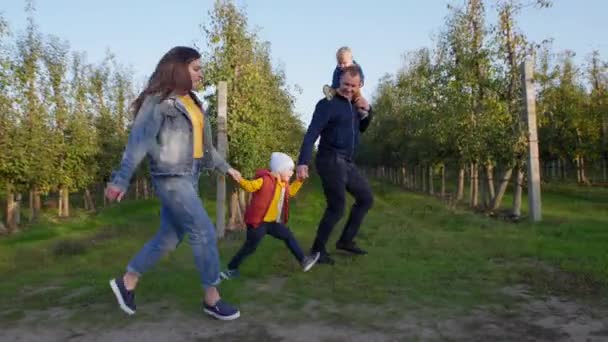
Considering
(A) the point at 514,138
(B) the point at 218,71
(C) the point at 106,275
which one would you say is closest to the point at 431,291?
(C) the point at 106,275

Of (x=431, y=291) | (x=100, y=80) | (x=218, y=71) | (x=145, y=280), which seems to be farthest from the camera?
(x=100, y=80)

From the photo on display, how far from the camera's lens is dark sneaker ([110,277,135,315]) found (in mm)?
A: 4160

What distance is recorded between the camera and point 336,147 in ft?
20.2

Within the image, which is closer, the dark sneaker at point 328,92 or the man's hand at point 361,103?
the dark sneaker at point 328,92

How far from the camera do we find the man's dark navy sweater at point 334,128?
6062 millimetres

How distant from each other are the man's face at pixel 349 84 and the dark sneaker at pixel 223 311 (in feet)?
9.79

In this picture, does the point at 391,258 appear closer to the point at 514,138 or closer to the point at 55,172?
the point at 514,138

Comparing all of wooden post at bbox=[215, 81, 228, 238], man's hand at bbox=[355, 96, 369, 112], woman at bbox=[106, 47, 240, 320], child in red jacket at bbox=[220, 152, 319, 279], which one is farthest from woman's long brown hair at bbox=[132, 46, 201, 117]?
wooden post at bbox=[215, 81, 228, 238]

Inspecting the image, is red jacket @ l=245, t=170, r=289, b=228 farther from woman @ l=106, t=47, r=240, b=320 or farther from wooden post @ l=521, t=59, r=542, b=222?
wooden post @ l=521, t=59, r=542, b=222

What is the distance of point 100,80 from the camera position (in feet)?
126

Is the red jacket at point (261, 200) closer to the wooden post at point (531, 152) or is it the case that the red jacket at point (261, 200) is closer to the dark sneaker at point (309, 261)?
the dark sneaker at point (309, 261)

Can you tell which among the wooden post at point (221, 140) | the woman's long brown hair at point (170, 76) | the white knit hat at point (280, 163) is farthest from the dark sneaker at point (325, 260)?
the wooden post at point (221, 140)

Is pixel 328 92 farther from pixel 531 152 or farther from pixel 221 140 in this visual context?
pixel 531 152

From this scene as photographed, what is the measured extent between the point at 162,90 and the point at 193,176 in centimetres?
68
